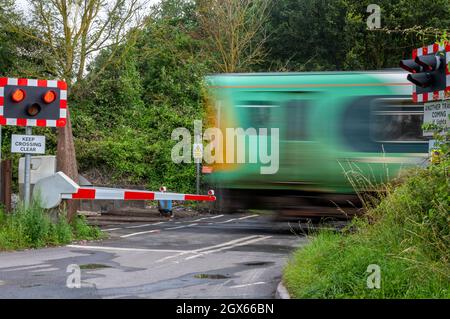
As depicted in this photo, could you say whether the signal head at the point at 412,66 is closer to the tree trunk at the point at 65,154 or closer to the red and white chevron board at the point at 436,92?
the red and white chevron board at the point at 436,92

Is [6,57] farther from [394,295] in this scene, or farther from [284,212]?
[394,295]

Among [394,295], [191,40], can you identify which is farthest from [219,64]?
[394,295]

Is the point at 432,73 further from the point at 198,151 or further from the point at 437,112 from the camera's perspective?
the point at 198,151

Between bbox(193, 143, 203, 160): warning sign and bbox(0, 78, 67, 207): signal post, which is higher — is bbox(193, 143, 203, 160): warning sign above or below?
below

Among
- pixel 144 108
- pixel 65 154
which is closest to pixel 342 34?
pixel 144 108

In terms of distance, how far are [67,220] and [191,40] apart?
2032 centimetres

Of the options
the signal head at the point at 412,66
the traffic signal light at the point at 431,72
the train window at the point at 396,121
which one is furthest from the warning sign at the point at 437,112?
the train window at the point at 396,121

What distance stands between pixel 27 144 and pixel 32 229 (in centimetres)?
172

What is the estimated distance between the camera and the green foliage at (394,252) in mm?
6848

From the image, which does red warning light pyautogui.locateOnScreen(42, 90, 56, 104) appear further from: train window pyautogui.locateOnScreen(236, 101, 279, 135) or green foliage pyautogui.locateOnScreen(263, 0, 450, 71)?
green foliage pyautogui.locateOnScreen(263, 0, 450, 71)

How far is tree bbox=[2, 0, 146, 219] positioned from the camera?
2641 centimetres

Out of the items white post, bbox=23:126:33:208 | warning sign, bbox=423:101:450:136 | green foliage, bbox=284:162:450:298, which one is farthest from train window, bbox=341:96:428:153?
white post, bbox=23:126:33:208

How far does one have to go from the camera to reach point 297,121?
49.0 feet

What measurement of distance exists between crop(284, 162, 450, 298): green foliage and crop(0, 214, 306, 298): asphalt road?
659 mm
